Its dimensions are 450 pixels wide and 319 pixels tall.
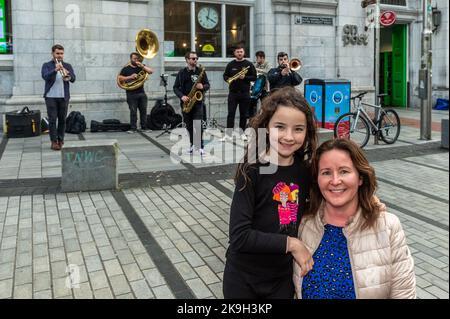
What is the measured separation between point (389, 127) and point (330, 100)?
59.0 inches

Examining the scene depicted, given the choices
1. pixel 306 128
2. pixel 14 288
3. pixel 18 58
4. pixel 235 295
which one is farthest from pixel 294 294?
pixel 18 58

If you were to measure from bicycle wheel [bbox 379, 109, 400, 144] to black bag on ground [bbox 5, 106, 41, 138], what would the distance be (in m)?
8.34

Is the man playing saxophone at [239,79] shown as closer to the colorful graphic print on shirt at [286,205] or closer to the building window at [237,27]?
the building window at [237,27]

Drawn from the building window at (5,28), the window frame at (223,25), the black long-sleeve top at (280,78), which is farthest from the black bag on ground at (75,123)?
the black long-sleeve top at (280,78)

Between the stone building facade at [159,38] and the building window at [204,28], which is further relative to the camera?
the building window at [204,28]

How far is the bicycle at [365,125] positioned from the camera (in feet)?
32.4

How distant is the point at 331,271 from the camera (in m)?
1.92

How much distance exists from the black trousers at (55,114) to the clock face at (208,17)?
21.6 feet

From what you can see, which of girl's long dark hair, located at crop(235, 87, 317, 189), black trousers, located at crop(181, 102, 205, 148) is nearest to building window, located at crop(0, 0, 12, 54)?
black trousers, located at crop(181, 102, 205, 148)

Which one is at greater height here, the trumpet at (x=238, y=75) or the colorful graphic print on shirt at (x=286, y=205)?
the trumpet at (x=238, y=75)

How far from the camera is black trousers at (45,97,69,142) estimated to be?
9.45 metres

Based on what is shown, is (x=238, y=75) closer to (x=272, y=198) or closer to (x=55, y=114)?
(x=55, y=114)

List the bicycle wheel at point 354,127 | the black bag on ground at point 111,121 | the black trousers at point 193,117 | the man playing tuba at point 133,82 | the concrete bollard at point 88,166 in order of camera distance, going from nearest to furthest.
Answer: the concrete bollard at point 88,166, the black trousers at point 193,117, the bicycle wheel at point 354,127, the man playing tuba at point 133,82, the black bag on ground at point 111,121

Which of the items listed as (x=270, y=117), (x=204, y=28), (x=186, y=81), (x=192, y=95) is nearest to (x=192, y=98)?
(x=192, y=95)
